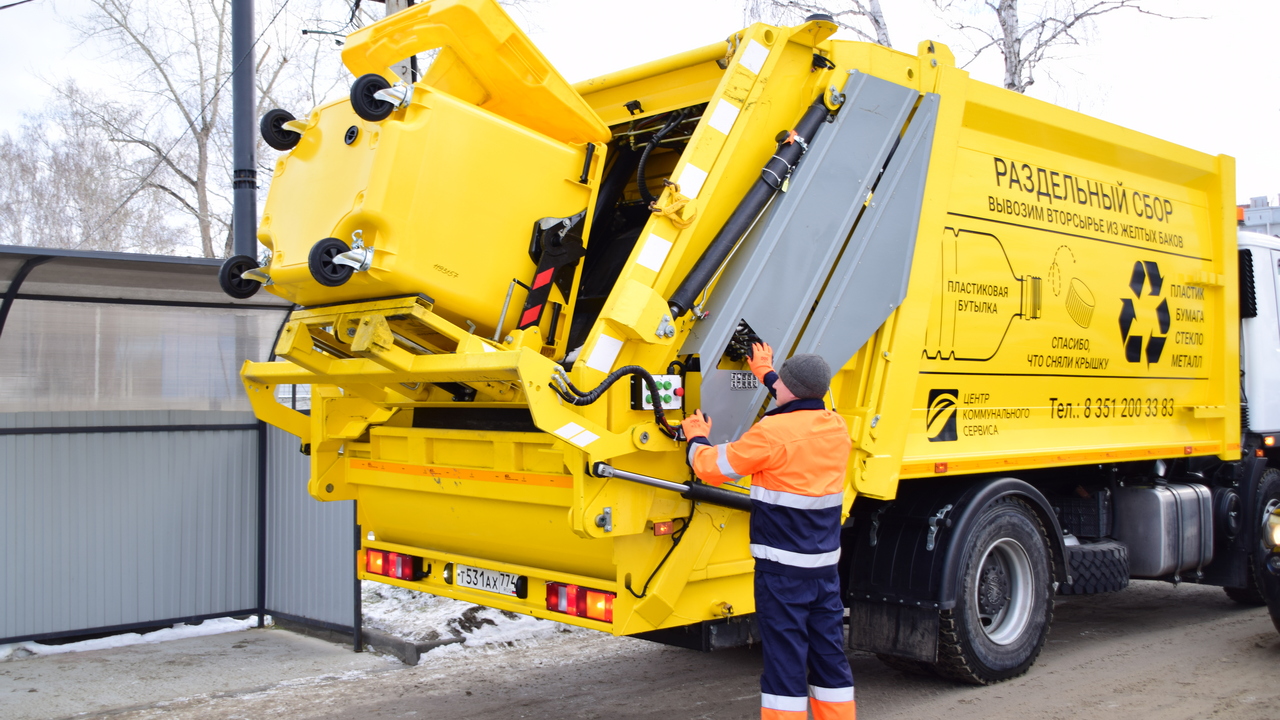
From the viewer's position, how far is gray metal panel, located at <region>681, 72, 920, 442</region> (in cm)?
378

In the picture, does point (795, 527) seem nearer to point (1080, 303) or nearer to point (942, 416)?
point (942, 416)

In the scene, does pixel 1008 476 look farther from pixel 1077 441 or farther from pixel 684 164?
pixel 684 164

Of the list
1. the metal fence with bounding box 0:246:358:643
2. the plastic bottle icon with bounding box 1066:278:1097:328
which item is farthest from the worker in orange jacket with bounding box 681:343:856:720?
the metal fence with bounding box 0:246:358:643

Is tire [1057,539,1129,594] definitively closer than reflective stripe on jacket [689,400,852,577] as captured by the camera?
No

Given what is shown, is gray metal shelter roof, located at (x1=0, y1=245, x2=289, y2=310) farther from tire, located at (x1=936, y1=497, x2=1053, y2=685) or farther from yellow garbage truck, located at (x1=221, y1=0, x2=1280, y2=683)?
tire, located at (x1=936, y1=497, x2=1053, y2=685)

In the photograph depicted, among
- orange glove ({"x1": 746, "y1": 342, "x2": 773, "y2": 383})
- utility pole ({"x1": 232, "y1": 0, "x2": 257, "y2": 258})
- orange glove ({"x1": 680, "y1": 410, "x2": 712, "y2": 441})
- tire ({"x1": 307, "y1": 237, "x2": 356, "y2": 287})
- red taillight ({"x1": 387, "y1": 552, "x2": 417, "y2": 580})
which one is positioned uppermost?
utility pole ({"x1": 232, "y1": 0, "x2": 257, "y2": 258})

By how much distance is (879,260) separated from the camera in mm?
4262

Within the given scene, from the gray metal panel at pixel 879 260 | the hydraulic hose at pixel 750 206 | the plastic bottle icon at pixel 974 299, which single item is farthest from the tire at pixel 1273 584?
the hydraulic hose at pixel 750 206

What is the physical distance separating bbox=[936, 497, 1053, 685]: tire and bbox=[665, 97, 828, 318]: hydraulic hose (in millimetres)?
1906

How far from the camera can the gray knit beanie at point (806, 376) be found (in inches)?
141

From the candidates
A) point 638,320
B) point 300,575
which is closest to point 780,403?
point 638,320

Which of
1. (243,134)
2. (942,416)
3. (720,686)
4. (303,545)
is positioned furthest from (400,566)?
(243,134)

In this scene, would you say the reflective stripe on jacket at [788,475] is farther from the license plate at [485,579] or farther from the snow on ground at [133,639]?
the snow on ground at [133,639]

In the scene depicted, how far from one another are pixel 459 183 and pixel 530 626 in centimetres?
366
